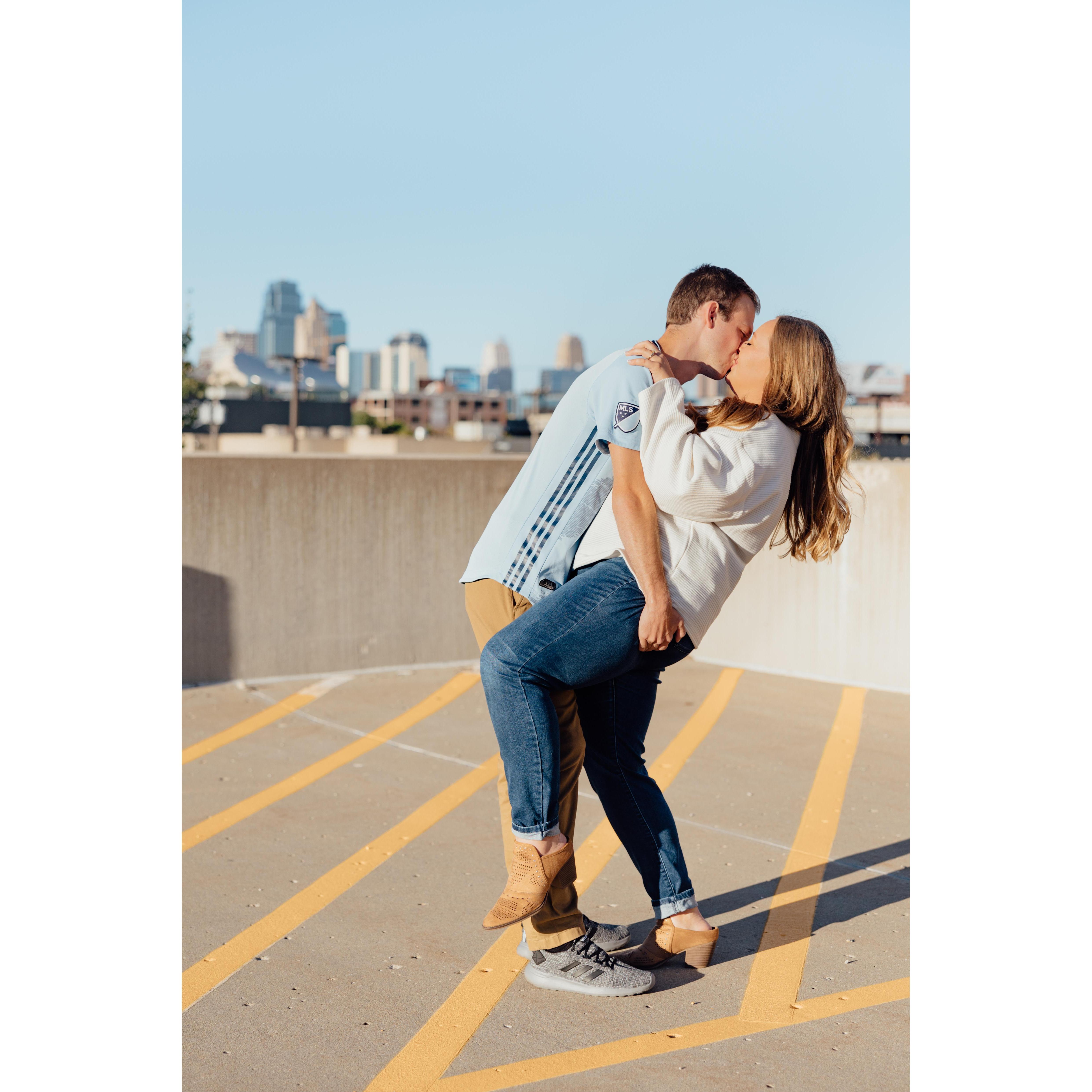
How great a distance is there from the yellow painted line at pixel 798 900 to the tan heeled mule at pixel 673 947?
15 centimetres

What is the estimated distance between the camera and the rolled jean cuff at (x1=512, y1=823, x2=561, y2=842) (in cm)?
272

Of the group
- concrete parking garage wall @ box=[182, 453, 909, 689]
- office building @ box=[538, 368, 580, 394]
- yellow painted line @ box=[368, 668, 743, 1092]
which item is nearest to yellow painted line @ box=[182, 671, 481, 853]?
concrete parking garage wall @ box=[182, 453, 909, 689]

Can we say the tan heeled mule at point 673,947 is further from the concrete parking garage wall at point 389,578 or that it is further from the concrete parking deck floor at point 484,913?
the concrete parking garage wall at point 389,578

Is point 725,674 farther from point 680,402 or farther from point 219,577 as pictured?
point 680,402

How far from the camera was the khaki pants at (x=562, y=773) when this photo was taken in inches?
114

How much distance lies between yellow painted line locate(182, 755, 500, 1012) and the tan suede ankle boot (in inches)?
35.3

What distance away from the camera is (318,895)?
3.74 m

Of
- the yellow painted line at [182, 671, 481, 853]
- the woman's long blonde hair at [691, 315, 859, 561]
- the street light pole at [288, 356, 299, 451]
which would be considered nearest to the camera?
the woman's long blonde hair at [691, 315, 859, 561]

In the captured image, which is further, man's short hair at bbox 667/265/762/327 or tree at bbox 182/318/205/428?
tree at bbox 182/318/205/428

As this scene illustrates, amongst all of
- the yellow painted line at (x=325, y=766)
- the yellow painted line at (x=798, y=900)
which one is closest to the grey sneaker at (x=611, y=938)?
the yellow painted line at (x=798, y=900)

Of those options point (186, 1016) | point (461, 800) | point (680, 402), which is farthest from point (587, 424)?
point (461, 800)

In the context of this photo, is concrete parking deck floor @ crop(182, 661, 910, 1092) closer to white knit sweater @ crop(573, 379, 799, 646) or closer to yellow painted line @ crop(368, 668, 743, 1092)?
yellow painted line @ crop(368, 668, 743, 1092)

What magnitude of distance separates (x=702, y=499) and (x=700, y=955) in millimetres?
A: 1357
